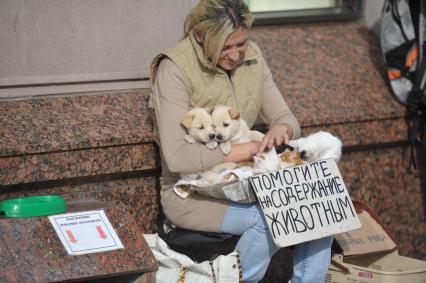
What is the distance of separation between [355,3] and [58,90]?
8.23ft

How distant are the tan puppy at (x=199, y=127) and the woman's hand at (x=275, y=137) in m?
0.25

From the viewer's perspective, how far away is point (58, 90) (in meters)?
4.79

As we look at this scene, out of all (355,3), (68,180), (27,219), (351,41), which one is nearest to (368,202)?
(351,41)

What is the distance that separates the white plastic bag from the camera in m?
3.90

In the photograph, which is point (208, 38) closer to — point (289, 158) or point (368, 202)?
point (289, 158)

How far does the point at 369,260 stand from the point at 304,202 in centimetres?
88

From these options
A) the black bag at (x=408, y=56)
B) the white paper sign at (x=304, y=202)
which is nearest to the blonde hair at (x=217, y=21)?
the white paper sign at (x=304, y=202)

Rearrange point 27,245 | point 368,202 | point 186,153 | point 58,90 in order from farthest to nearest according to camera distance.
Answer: point 368,202
point 58,90
point 186,153
point 27,245

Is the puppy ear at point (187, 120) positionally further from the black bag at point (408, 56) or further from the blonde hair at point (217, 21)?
the black bag at point (408, 56)

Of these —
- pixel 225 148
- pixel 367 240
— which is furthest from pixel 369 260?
pixel 225 148

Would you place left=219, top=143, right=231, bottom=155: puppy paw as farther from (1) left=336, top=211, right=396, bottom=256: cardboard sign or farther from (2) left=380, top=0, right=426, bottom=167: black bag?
(2) left=380, top=0, right=426, bottom=167: black bag

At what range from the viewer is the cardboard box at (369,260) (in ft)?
14.2

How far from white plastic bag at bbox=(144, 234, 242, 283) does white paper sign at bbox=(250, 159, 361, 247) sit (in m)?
0.26

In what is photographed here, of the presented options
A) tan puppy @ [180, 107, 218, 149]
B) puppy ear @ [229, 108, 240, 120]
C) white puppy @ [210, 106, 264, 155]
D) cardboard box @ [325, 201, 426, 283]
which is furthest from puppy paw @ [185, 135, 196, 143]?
cardboard box @ [325, 201, 426, 283]
